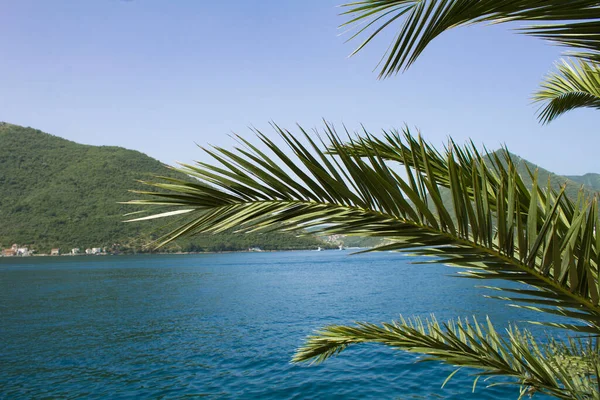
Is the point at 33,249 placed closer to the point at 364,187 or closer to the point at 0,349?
the point at 0,349

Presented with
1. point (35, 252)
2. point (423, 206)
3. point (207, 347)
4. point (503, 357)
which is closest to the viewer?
point (423, 206)

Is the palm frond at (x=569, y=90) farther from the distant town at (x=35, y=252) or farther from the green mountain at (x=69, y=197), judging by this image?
the distant town at (x=35, y=252)

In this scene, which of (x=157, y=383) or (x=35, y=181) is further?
(x=35, y=181)

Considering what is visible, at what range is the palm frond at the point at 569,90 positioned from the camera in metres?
3.42

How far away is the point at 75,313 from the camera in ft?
100

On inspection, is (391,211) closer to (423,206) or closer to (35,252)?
(423,206)

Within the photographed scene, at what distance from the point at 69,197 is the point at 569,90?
14917 cm

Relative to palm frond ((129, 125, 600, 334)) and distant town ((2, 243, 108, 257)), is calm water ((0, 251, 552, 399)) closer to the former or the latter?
palm frond ((129, 125, 600, 334))

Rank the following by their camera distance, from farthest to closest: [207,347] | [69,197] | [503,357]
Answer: [69,197], [207,347], [503,357]

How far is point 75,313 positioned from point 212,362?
19.1m

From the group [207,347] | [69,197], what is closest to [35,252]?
[69,197]

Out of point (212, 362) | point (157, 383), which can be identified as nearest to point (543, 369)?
point (157, 383)

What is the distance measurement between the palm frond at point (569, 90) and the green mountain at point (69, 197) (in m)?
110

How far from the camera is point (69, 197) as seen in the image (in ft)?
438
